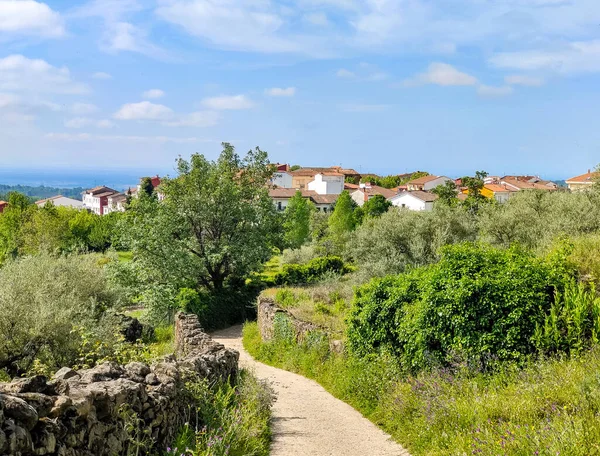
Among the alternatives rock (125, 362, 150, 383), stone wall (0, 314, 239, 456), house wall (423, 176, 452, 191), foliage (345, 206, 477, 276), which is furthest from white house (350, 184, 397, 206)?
stone wall (0, 314, 239, 456)

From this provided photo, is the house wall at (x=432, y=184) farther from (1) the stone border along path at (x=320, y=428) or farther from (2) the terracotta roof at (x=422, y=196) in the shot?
(1) the stone border along path at (x=320, y=428)

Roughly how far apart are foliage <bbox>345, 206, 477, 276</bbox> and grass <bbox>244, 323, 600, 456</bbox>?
17160 mm

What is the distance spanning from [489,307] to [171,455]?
7000 mm

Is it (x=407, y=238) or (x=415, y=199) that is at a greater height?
(x=415, y=199)

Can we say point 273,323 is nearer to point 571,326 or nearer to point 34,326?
point 34,326

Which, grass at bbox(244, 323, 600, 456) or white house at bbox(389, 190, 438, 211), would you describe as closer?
grass at bbox(244, 323, 600, 456)

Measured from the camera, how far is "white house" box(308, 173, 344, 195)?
138 metres

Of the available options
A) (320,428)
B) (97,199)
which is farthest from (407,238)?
(97,199)

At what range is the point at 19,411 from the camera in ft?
15.8

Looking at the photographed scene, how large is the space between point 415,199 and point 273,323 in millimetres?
89505

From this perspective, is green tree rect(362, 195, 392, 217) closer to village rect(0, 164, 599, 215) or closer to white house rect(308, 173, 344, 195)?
village rect(0, 164, 599, 215)

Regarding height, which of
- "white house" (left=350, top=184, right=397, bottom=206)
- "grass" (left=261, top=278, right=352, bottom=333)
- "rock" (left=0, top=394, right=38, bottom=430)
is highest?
"white house" (left=350, top=184, right=397, bottom=206)

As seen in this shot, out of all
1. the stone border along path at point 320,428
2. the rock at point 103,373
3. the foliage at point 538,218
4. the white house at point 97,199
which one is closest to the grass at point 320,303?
the stone border along path at point 320,428

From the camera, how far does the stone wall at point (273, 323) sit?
54.0ft
